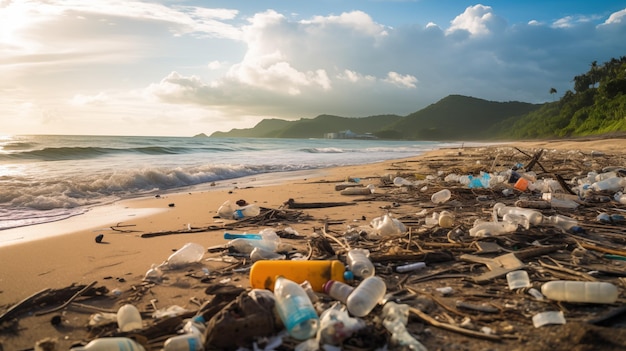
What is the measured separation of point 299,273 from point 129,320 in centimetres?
93

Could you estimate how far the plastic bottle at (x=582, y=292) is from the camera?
1.92 metres

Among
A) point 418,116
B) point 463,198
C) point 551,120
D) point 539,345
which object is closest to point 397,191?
point 463,198

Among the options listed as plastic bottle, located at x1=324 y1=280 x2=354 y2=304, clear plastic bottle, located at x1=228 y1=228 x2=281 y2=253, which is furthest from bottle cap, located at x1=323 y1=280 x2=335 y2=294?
clear plastic bottle, located at x1=228 y1=228 x2=281 y2=253

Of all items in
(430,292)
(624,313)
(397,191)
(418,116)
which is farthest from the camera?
(418,116)

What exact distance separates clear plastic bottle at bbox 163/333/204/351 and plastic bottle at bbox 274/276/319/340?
39 cm

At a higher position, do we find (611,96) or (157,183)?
(611,96)

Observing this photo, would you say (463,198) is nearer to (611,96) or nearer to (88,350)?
(88,350)

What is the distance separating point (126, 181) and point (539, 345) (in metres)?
8.41

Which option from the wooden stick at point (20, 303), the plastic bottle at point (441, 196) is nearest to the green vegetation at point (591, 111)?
the plastic bottle at point (441, 196)

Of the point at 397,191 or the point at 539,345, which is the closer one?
the point at 539,345

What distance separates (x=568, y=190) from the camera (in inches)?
205

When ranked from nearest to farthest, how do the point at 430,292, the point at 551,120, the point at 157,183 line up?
1. the point at 430,292
2. the point at 157,183
3. the point at 551,120

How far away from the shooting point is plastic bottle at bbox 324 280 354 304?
2102 millimetres

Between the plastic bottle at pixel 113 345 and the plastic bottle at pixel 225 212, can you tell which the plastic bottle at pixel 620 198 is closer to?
the plastic bottle at pixel 225 212
